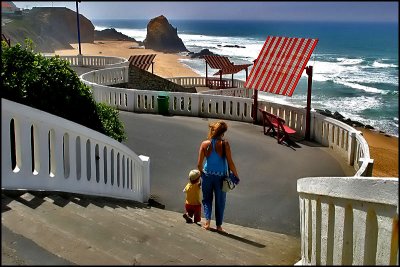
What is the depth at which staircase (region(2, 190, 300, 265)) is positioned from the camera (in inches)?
137

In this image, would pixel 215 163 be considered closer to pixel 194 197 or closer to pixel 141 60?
pixel 194 197

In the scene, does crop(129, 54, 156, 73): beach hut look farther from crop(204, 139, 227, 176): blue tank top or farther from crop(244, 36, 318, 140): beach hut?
crop(204, 139, 227, 176): blue tank top

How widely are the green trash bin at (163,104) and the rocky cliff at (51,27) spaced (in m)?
73.2

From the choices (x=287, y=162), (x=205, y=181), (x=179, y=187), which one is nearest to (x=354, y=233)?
(x=205, y=181)

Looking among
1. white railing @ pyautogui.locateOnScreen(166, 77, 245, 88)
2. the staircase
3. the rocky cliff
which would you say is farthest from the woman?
the rocky cliff

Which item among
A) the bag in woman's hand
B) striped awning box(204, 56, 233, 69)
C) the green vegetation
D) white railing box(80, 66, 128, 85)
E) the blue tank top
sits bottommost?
the bag in woman's hand

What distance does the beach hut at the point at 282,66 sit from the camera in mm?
11921

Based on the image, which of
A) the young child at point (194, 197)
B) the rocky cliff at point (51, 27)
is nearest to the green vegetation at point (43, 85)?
the young child at point (194, 197)

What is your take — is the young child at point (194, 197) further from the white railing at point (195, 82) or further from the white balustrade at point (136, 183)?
the white railing at point (195, 82)

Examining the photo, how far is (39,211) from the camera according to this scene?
4.63m

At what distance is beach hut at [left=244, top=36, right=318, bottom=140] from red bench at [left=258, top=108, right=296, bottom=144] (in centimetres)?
50

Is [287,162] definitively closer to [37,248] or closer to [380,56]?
[37,248]

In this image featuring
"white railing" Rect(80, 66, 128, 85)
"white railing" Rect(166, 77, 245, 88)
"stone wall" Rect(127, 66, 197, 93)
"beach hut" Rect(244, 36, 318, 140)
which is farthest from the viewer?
"white railing" Rect(166, 77, 245, 88)

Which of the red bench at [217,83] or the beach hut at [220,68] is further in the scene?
the beach hut at [220,68]
